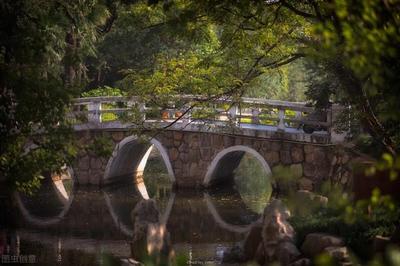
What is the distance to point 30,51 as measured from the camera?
6.78m

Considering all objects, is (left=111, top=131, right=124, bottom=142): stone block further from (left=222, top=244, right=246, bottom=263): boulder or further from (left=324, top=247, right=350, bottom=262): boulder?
(left=324, top=247, right=350, bottom=262): boulder

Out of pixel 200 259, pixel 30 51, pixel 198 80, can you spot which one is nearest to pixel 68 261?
pixel 200 259

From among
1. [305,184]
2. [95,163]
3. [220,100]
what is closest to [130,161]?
[95,163]

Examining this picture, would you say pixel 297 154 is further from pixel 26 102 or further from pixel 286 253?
pixel 26 102

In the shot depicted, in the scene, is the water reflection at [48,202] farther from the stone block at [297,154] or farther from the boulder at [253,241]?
the stone block at [297,154]

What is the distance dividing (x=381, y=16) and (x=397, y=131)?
528 cm

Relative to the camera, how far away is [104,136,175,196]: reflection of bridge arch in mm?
19781

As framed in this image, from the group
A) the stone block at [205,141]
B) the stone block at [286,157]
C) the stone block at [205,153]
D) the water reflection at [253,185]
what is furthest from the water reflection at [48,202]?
the stone block at [286,157]

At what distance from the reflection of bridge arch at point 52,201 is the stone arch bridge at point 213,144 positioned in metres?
1.01

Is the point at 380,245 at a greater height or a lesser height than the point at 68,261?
greater

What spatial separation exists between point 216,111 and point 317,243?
395 cm

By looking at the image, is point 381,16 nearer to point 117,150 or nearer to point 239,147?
point 239,147

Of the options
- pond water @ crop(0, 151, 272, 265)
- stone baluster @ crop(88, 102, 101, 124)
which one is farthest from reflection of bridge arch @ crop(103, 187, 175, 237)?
stone baluster @ crop(88, 102, 101, 124)

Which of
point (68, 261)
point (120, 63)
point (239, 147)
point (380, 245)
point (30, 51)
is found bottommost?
point (68, 261)
